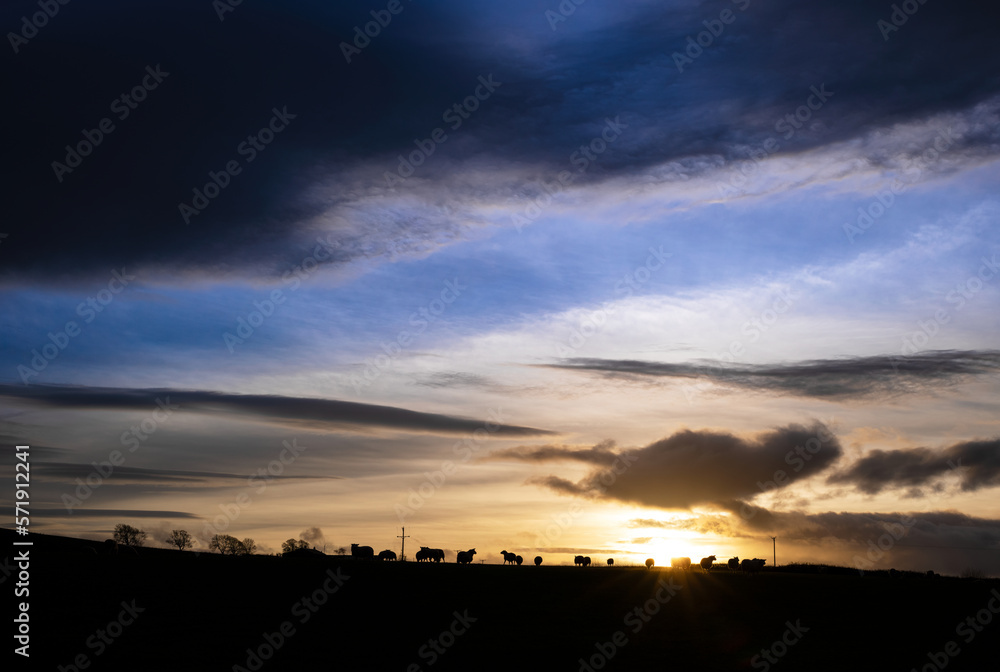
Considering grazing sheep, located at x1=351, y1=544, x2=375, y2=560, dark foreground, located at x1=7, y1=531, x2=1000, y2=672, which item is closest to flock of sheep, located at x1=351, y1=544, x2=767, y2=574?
grazing sheep, located at x1=351, y1=544, x2=375, y2=560

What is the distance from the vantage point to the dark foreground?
4625 centimetres

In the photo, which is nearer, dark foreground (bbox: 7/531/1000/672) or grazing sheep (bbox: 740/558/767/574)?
dark foreground (bbox: 7/531/1000/672)

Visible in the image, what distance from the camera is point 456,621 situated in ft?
180

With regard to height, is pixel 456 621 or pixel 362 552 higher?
pixel 362 552

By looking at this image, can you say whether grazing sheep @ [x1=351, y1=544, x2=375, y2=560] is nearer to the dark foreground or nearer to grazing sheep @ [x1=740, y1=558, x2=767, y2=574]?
the dark foreground

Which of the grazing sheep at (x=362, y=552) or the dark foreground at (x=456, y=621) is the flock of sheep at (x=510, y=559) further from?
the dark foreground at (x=456, y=621)

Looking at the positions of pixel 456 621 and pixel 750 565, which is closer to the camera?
pixel 456 621

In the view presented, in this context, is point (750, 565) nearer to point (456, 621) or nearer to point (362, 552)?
point (362, 552)

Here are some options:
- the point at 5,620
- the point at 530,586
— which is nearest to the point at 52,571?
the point at 5,620

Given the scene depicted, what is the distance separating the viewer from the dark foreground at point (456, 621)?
46250 mm

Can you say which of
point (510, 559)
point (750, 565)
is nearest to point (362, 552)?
point (510, 559)

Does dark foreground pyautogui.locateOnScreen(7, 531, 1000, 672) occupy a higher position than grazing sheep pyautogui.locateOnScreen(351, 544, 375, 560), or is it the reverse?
grazing sheep pyautogui.locateOnScreen(351, 544, 375, 560)

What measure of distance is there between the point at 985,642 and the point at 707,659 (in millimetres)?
23649

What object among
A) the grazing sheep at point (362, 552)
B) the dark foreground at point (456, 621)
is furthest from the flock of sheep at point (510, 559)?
the dark foreground at point (456, 621)
